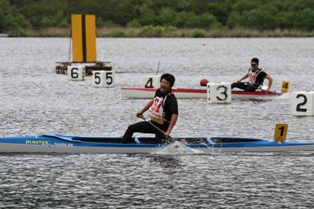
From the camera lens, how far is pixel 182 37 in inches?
5615

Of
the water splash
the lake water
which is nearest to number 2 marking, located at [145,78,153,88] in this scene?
the lake water

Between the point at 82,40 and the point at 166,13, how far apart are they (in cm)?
11195

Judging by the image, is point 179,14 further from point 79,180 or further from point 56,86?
point 79,180

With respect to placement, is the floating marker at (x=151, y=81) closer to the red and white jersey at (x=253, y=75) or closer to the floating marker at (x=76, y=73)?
the red and white jersey at (x=253, y=75)

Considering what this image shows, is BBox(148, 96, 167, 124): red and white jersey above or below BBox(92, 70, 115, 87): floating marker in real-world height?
above

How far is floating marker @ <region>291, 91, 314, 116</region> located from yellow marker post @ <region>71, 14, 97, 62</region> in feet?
69.2

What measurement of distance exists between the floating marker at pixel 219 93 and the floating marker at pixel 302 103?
4.13m

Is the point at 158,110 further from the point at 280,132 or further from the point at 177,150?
the point at 280,132

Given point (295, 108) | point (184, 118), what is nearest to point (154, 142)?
point (184, 118)

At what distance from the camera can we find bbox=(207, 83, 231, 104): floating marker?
3152 cm

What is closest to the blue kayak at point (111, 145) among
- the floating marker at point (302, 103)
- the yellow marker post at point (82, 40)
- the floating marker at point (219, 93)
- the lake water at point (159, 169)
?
the lake water at point (159, 169)

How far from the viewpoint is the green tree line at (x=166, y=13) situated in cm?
14562

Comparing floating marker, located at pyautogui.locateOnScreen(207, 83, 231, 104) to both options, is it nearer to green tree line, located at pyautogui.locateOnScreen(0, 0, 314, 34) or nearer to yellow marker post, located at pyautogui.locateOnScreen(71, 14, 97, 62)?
yellow marker post, located at pyautogui.locateOnScreen(71, 14, 97, 62)

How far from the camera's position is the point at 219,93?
104 feet
